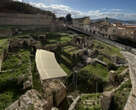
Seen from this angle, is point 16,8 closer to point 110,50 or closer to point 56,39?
point 56,39

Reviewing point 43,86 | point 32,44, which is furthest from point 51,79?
point 32,44

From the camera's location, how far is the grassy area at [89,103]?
4623 mm

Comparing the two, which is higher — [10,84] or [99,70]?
[10,84]

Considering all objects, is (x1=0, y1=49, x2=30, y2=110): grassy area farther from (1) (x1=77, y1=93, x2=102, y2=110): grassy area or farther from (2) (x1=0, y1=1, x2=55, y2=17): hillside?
(2) (x1=0, y1=1, x2=55, y2=17): hillside

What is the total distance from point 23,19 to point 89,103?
1976cm

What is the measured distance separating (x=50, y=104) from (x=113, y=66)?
585cm

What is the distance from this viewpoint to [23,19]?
66.8 feet

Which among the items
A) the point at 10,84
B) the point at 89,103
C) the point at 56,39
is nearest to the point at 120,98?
the point at 89,103

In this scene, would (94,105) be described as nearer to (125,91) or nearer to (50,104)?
(125,91)

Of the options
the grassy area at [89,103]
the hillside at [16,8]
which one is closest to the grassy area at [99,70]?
the grassy area at [89,103]

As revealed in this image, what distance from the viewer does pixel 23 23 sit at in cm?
2038

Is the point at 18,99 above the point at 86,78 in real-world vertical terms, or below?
above

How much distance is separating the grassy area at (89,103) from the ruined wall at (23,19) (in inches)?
732

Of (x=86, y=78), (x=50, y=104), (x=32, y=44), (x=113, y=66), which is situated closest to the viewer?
(x=50, y=104)
